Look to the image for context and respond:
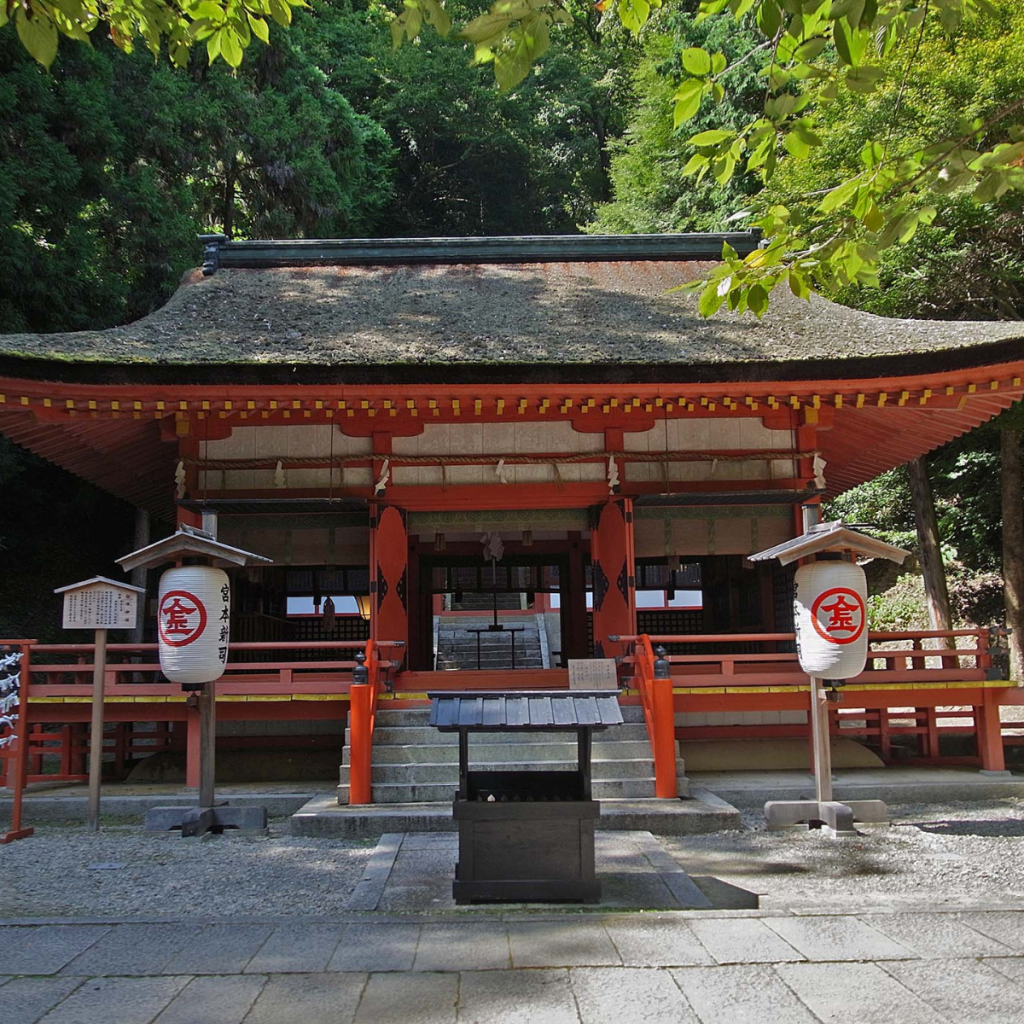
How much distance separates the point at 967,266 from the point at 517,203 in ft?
68.6

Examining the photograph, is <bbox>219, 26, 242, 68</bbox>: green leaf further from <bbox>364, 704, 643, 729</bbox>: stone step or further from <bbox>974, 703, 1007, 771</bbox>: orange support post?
<bbox>974, 703, 1007, 771</bbox>: orange support post

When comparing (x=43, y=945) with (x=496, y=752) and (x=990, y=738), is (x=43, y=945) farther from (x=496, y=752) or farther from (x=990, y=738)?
(x=990, y=738)

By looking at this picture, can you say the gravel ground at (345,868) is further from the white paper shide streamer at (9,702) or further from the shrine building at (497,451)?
the shrine building at (497,451)

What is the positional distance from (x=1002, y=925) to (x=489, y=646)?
1277 cm

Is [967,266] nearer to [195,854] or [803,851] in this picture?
[803,851]

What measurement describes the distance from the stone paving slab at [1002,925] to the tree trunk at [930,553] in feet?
36.6

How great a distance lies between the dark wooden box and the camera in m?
5.13

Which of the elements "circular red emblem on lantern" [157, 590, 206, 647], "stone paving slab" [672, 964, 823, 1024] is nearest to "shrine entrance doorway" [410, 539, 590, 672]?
"circular red emblem on lantern" [157, 590, 206, 647]

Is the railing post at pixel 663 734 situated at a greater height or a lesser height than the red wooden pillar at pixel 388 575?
lesser

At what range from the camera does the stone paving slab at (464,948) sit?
13.5 ft

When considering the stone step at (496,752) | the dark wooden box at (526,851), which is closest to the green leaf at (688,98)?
the dark wooden box at (526,851)

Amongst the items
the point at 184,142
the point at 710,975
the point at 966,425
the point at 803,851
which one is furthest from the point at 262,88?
the point at 710,975

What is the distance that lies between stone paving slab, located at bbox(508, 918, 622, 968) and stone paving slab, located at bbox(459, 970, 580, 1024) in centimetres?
15

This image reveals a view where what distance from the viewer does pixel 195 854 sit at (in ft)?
22.6
